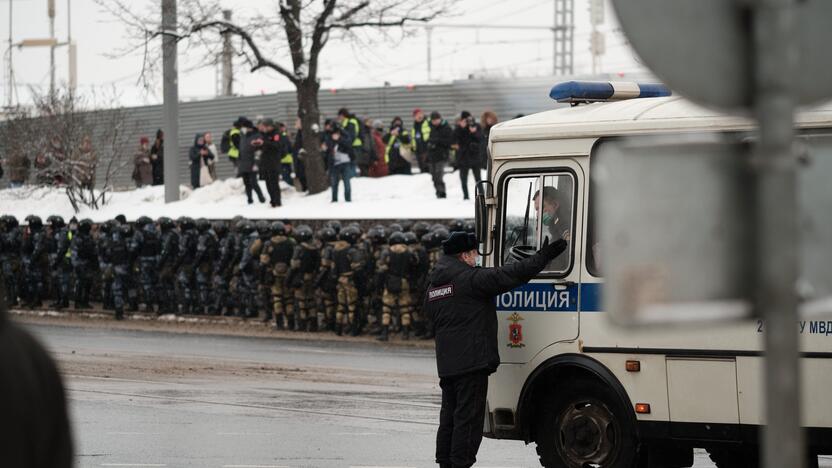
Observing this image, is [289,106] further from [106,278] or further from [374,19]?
[106,278]

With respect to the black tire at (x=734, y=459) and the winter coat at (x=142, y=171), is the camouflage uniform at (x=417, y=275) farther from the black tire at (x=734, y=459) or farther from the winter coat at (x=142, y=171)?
the winter coat at (x=142, y=171)

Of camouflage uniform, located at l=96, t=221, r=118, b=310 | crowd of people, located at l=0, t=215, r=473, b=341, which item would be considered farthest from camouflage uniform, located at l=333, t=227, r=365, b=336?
camouflage uniform, located at l=96, t=221, r=118, b=310

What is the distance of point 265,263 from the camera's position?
2480cm

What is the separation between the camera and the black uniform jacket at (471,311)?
9.17 m

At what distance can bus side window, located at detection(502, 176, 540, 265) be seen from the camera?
9.63m

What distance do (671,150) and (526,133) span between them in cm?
650

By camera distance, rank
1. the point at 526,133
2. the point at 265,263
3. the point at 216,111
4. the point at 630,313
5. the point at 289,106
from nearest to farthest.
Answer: the point at 630,313
the point at 526,133
the point at 265,263
the point at 289,106
the point at 216,111

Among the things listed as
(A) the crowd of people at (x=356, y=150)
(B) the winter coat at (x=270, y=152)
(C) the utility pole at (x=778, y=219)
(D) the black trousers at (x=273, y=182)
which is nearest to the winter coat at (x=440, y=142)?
(A) the crowd of people at (x=356, y=150)

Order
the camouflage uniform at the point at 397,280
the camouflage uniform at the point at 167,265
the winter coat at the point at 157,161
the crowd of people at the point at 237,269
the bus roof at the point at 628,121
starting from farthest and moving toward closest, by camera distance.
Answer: the winter coat at the point at 157,161
the camouflage uniform at the point at 167,265
the crowd of people at the point at 237,269
the camouflage uniform at the point at 397,280
the bus roof at the point at 628,121

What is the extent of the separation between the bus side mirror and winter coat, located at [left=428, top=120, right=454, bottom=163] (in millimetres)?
20293

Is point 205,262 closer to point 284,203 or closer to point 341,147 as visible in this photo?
point 341,147

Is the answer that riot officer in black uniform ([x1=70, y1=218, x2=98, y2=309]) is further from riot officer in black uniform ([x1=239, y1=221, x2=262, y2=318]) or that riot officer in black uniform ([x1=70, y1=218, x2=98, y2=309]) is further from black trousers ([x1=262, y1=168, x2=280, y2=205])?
riot officer in black uniform ([x1=239, y1=221, x2=262, y2=318])

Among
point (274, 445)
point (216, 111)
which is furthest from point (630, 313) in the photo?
point (216, 111)

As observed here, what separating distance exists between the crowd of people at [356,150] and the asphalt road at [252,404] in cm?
719
